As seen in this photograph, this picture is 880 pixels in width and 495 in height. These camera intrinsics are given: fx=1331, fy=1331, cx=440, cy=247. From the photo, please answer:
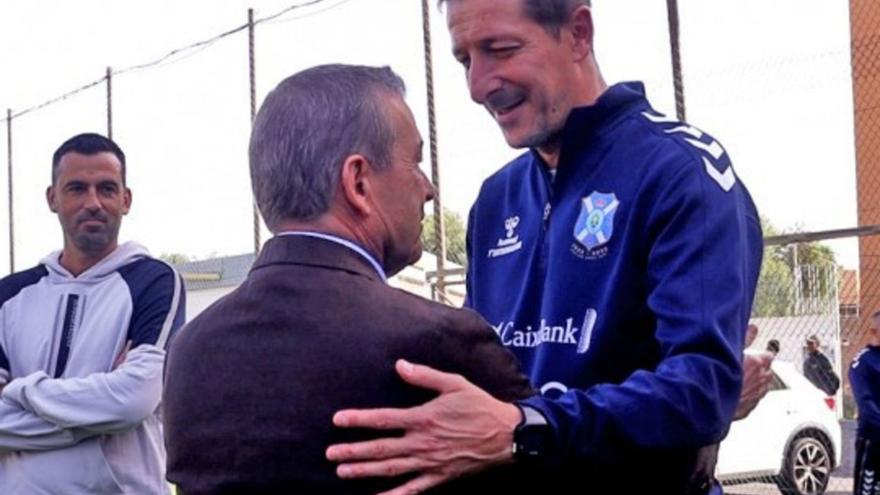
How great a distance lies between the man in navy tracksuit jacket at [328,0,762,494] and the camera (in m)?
1.92

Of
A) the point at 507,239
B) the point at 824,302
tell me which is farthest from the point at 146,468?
the point at 824,302

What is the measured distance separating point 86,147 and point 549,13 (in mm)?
2620

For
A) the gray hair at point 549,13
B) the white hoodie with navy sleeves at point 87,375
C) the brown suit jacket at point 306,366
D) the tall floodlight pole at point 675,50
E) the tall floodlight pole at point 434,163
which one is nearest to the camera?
the brown suit jacket at point 306,366

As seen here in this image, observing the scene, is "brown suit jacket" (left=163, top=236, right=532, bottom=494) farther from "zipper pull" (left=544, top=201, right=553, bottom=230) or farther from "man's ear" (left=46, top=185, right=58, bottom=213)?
"man's ear" (left=46, top=185, right=58, bottom=213)

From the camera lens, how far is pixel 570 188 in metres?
2.46

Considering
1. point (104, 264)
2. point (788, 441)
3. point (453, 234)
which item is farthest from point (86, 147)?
point (453, 234)

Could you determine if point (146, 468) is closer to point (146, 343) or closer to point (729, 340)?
point (146, 343)

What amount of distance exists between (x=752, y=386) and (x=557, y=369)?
16.2 inches

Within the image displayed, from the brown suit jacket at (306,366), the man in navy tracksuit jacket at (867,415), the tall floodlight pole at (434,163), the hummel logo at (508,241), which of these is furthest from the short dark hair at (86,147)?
the man in navy tracksuit jacket at (867,415)

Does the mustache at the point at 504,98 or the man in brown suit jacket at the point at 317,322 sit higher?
the mustache at the point at 504,98

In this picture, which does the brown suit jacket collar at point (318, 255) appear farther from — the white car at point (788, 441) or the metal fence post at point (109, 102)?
the metal fence post at point (109, 102)

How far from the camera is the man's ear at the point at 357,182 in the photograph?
197cm

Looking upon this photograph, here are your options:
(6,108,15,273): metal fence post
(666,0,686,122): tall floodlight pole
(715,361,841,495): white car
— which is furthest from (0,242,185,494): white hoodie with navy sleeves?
(6,108,15,273): metal fence post

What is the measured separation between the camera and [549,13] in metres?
2.47
